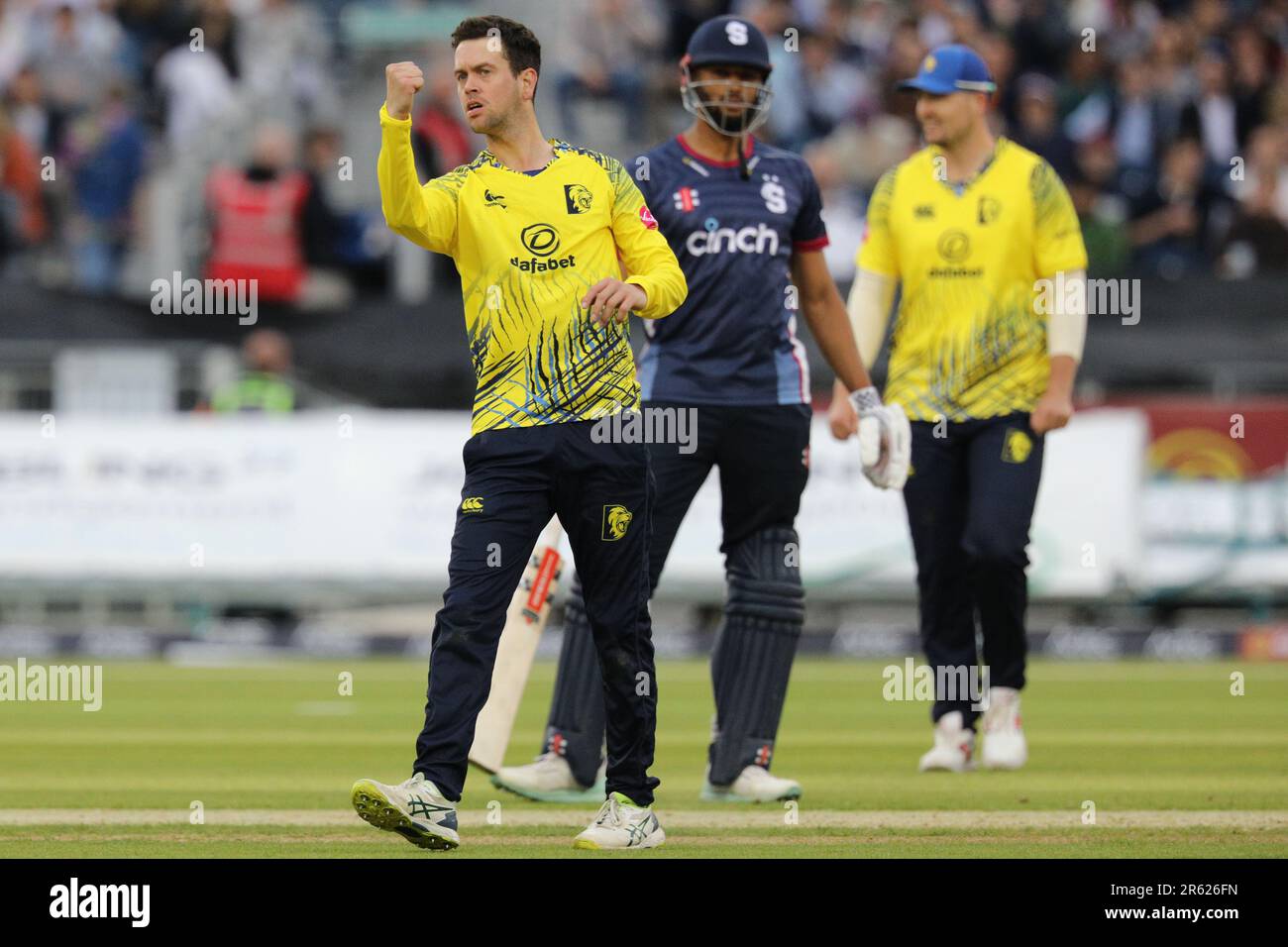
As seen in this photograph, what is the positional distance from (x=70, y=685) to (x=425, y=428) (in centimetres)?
391

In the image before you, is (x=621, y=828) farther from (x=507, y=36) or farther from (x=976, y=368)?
(x=976, y=368)

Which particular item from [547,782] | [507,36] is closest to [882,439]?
[547,782]

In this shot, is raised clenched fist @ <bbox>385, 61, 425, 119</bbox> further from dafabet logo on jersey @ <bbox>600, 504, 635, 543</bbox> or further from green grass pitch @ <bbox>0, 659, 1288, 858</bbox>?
green grass pitch @ <bbox>0, 659, 1288, 858</bbox>

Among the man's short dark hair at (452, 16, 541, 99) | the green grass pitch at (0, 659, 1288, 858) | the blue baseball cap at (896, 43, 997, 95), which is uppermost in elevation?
the blue baseball cap at (896, 43, 997, 95)

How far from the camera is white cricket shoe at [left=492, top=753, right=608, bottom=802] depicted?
8.59 meters

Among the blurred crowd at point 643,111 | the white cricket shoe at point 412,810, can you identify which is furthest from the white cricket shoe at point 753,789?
the blurred crowd at point 643,111

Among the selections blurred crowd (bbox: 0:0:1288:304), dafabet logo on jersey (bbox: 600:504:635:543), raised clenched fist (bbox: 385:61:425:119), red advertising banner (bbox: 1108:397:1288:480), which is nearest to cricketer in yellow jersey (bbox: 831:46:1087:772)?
dafabet logo on jersey (bbox: 600:504:635:543)

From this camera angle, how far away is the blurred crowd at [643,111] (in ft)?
64.1

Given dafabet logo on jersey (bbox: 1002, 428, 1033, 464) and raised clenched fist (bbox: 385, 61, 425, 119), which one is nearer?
raised clenched fist (bbox: 385, 61, 425, 119)

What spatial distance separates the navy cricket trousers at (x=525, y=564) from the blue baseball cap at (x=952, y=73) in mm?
3294

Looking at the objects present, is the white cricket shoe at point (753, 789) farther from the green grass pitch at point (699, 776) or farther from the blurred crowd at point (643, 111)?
the blurred crowd at point (643, 111)

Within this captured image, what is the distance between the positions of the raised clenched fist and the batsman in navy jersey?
213cm
